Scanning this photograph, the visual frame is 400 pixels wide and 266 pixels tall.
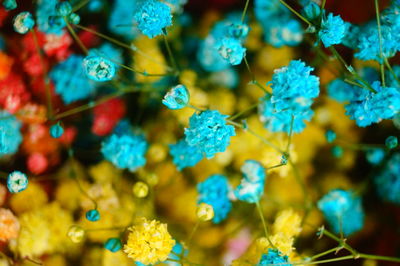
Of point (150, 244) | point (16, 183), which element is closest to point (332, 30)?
point (150, 244)

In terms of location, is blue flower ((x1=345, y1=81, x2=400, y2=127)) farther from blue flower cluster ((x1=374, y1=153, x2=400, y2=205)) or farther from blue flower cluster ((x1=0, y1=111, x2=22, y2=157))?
blue flower cluster ((x1=0, y1=111, x2=22, y2=157))

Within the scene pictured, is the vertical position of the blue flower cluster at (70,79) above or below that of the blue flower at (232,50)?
above

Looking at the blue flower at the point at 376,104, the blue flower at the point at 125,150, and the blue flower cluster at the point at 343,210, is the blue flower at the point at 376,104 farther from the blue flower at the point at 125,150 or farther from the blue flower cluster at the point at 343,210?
the blue flower at the point at 125,150

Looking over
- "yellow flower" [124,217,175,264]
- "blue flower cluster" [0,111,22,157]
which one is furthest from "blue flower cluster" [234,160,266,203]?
"blue flower cluster" [0,111,22,157]

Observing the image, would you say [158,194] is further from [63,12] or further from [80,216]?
[63,12]

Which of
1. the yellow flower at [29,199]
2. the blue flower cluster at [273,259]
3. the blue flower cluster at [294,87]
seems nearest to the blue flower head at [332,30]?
the blue flower cluster at [294,87]

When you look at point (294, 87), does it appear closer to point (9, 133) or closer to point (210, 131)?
point (210, 131)

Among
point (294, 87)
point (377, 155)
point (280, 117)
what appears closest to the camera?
point (294, 87)

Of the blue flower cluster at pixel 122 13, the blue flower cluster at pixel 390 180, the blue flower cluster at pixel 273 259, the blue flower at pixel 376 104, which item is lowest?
the blue flower cluster at pixel 273 259
